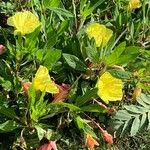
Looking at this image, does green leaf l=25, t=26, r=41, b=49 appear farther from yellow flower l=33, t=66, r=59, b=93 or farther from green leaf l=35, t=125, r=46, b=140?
green leaf l=35, t=125, r=46, b=140

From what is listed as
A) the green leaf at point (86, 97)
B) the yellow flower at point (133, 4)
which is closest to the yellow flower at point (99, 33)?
the green leaf at point (86, 97)

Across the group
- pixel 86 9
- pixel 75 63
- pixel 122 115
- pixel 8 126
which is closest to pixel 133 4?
pixel 86 9

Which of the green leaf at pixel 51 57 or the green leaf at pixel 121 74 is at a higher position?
the green leaf at pixel 51 57

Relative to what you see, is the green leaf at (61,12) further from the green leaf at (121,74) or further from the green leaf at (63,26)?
the green leaf at (121,74)

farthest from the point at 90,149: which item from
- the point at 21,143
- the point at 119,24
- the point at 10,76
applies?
the point at 119,24

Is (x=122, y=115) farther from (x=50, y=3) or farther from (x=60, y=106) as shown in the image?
(x=50, y=3)

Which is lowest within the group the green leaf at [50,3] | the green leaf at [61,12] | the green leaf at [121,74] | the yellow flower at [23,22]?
the green leaf at [121,74]

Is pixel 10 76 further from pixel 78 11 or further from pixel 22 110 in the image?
pixel 78 11
